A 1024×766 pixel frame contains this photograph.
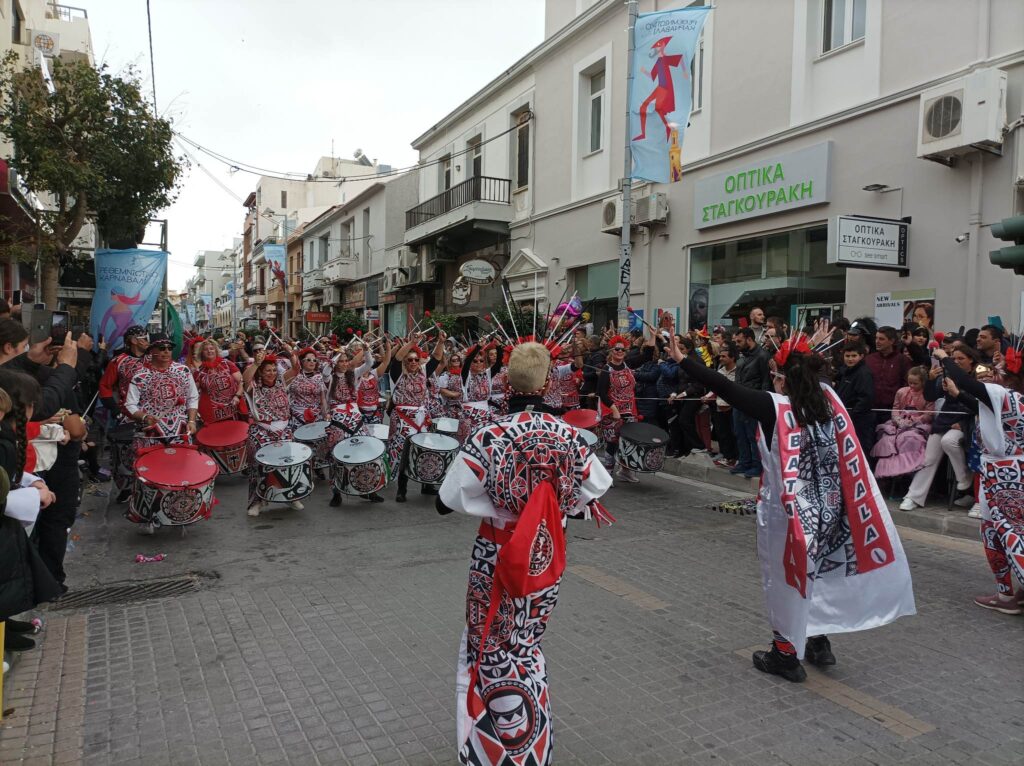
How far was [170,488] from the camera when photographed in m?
6.61

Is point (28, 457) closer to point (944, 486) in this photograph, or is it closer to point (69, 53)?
point (944, 486)

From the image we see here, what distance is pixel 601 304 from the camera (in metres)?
19.0

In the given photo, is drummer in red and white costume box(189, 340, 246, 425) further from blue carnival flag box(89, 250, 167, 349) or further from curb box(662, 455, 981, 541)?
curb box(662, 455, 981, 541)

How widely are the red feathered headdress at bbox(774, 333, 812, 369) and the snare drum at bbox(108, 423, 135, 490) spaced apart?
665 centimetres

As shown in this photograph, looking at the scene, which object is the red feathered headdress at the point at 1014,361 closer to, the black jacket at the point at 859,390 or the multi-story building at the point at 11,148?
the black jacket at the point at 859,390

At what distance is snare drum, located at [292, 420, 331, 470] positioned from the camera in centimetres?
878

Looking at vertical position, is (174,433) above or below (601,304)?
below

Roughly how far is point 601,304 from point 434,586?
13944 mm

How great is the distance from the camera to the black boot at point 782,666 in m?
4.10

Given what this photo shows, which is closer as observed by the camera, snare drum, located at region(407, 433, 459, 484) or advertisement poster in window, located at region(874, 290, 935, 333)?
snare drum, located at region(407, 433, 459, 484)

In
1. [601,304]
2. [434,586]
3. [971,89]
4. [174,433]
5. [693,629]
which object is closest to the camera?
[693,629]

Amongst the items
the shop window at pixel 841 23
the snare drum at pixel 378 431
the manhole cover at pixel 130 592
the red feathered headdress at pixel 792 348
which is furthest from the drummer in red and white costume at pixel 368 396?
the shop window at pixel 841 23

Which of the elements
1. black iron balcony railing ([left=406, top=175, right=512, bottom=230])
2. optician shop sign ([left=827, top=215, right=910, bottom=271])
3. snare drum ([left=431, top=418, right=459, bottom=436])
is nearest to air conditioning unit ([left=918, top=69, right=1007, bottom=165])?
optician shop sign ([left=827, top=215, right=910, bottom=271])

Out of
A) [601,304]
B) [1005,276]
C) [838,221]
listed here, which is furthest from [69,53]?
[1005,276]
